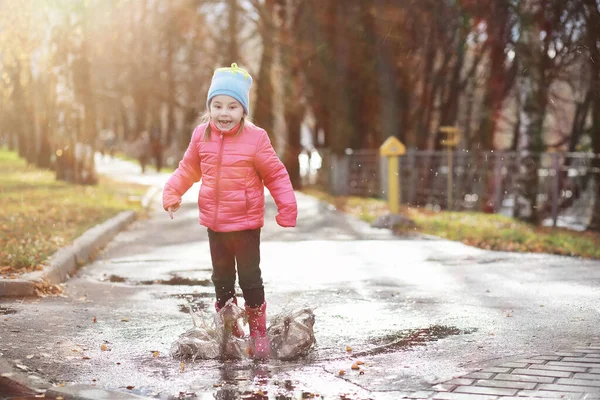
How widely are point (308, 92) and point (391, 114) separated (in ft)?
17.6

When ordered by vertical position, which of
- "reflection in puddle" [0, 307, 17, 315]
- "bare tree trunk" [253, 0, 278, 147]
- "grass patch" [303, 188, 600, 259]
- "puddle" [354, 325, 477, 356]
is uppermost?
"bare tree trunk" [253, 0, 278, 147]

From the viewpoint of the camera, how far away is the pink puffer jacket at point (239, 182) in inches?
237

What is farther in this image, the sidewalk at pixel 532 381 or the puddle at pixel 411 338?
the puddle at pixel 411 338

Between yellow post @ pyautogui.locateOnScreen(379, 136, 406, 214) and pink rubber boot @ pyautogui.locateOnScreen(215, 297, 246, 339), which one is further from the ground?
yellow post @ pyautogui.locateOnScreen(379, 136, 406, 214)

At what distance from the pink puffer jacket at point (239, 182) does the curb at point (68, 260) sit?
104 inches

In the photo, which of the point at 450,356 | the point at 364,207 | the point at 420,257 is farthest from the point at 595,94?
the point at 450,356

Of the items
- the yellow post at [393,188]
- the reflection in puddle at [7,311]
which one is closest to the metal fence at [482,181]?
the yellow post at [393,188]

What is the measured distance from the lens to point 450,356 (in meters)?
5.98

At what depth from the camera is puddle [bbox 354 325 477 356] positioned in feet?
20.5

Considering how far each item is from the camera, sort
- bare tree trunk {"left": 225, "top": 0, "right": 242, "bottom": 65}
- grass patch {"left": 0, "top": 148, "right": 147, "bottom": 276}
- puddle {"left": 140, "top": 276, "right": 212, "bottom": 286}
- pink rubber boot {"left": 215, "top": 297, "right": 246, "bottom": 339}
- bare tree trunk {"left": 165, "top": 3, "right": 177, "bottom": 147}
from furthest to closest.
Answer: bare tree trunk {"left": 165, "top": 3, "right": 177, "bottom": 147}, bare tree trunk {"left": 225, "top": 0, "right": 242, "bottom": 65}, grass patch {"left": 0, "top": 148, "right": 147, "bottom": 276}, puddle {"left": 140, "top": 276, "right": 212, "bottom": 286}, pink rubber boot {"left": 215, "top": 297, "right": 246, "bottom": 339}

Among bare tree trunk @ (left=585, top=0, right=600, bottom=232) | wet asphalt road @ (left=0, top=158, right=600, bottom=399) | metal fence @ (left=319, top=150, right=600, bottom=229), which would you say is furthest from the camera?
metal fence @ (left=319, top=150, right=600, bottom=229)

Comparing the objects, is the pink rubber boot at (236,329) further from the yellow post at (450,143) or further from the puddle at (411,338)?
the yellow post at (450,143)

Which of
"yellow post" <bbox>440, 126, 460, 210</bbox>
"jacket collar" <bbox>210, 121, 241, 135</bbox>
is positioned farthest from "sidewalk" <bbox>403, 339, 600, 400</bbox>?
"yellow post" <bbox>440, 126, 460, 210</bbox>

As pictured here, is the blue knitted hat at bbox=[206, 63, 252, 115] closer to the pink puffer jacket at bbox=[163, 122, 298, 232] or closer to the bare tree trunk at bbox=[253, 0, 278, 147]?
the pink puffer jacket at bbox=[163, 122, 298, 232]
